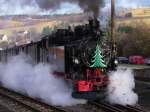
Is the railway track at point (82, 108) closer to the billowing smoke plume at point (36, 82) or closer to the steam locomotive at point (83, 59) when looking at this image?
the steam locomotive at point (83, 59)

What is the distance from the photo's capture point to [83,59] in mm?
16391

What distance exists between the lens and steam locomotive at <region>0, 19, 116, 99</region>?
53.4 feet

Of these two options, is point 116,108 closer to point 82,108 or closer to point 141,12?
point 82,108

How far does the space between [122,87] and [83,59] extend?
6.28ft

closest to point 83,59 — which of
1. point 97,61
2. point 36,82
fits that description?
point 97,61

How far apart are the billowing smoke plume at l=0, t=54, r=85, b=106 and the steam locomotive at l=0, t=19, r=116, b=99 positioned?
1.86 ft

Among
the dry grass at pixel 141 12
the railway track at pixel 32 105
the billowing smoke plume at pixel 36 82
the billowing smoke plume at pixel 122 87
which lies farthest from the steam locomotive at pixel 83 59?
the dry grass at pixel 141 12

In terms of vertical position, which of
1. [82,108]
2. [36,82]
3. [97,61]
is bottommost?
[82,108]

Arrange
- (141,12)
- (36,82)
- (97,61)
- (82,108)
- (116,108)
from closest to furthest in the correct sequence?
1. (116,108)
2. (82,108)
3. (97,61)
4. (36,82)
5. (141,12)

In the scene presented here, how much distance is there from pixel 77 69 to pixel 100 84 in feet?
3.64

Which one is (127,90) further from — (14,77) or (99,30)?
(14,77)

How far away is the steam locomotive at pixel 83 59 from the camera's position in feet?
53.4

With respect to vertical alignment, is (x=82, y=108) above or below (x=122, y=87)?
A: below

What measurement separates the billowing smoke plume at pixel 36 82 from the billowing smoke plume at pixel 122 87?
143cm
